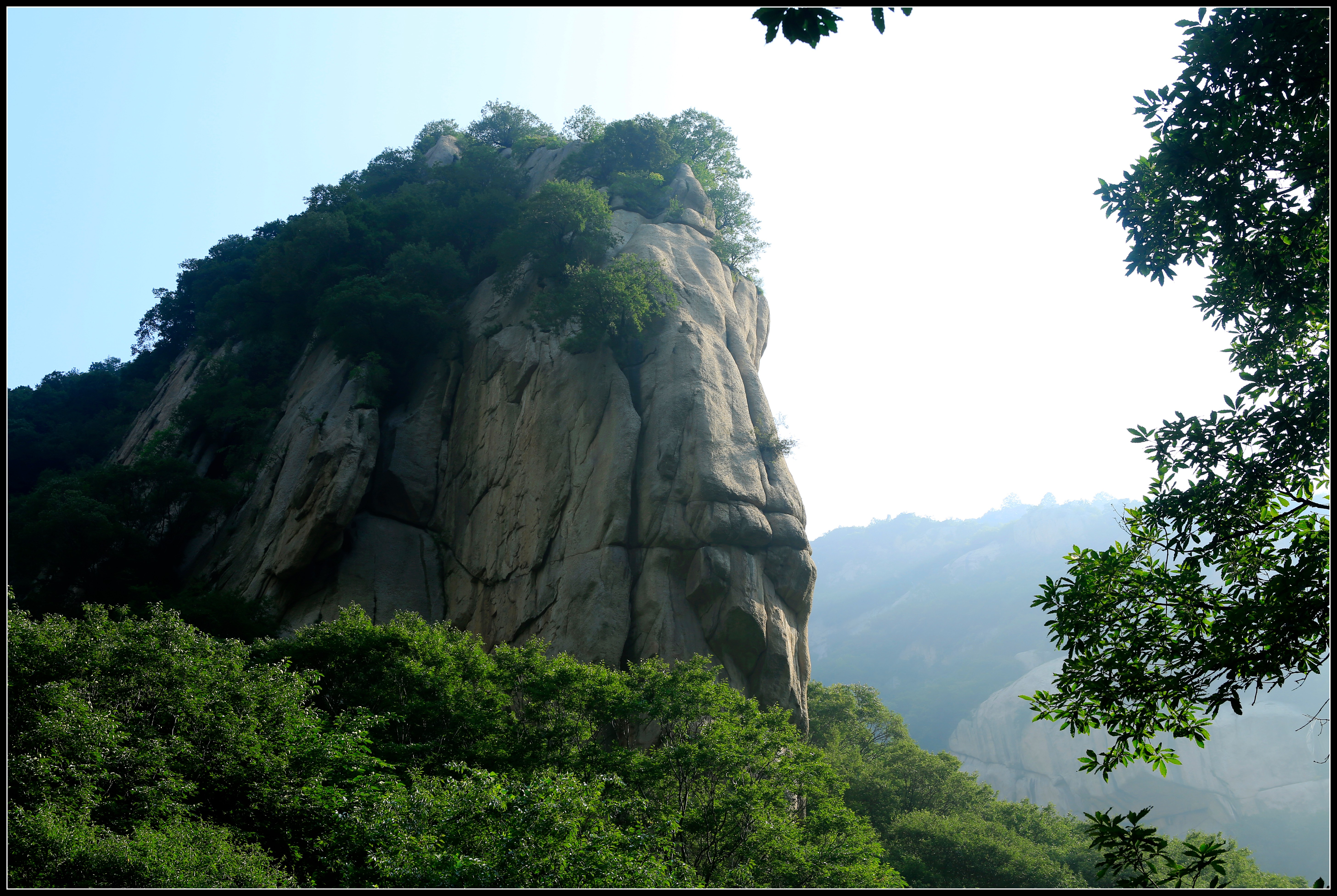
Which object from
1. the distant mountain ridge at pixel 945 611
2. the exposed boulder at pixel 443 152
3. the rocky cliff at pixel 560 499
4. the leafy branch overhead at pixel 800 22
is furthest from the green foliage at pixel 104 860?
the distant mountain ridge at pixel 945 611

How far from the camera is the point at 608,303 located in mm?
26125

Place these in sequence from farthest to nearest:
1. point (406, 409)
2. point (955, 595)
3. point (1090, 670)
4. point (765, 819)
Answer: point (955, 595) < point (406, 409) < point (765, 819) < point (1090, 670)

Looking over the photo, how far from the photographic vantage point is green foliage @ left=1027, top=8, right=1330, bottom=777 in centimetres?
668

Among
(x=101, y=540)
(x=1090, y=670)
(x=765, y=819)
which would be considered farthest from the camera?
(x=101, y=540)

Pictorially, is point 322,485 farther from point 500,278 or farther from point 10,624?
point 10,624

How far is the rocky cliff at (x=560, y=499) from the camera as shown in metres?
22.2

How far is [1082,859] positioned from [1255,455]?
25342mm

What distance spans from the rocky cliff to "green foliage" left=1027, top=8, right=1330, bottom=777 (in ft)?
44.8

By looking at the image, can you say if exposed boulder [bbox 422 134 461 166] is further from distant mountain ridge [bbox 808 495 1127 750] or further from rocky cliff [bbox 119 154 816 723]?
distant mountain ridge [bbox 808 495 1127 750]

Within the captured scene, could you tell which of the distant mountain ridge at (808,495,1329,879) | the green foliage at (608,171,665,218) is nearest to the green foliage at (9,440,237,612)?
the green foliage at (608,171,665,218)

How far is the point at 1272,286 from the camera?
823 cm

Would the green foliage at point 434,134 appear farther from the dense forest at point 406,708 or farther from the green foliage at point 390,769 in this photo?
the green foliage at point 390,769

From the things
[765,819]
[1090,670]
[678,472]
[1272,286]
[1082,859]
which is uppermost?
[678,472]

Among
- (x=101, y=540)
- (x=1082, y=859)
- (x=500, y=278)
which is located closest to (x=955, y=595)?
(x=1082, y=859)
